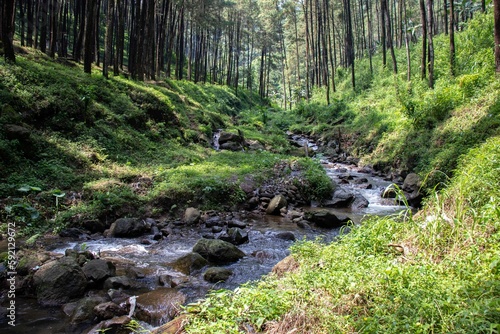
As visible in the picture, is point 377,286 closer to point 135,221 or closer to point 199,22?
point 135,221

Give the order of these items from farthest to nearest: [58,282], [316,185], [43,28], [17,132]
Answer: [43,28]
[316,185]
[17,132]
[58,282]

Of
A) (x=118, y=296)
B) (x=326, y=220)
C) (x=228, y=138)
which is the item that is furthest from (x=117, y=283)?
(x=228, y=138)

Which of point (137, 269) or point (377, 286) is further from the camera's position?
point (137, 269)

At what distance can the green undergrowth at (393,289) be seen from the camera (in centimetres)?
311

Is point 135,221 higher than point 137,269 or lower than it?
higher

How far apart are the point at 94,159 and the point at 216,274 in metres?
7.59

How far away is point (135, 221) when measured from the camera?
30.6ft

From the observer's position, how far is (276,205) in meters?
11.6

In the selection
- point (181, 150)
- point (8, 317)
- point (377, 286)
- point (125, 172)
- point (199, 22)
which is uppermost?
point (199, 22)

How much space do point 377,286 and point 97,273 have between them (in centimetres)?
484

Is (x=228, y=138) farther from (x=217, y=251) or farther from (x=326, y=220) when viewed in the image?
(x=217, y=251)

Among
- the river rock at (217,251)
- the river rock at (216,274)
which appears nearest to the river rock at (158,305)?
the river rock at (216,274)

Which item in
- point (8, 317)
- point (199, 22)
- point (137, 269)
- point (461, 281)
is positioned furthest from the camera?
point (199, 22)

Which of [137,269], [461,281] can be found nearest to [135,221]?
[137,269]
